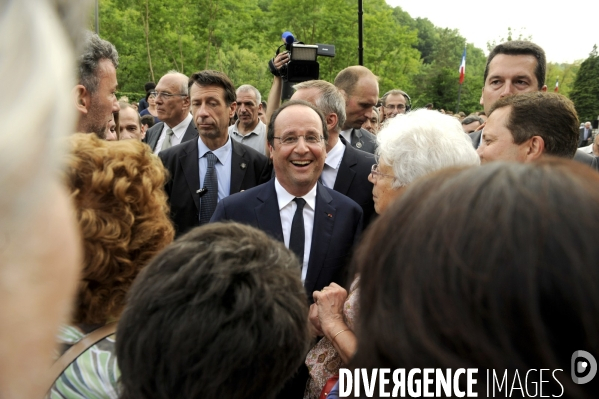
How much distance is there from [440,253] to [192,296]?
67cm

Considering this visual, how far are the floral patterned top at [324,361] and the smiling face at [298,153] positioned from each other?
111 cm

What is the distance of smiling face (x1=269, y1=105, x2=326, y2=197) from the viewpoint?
3641mm

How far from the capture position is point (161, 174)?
6.83ft

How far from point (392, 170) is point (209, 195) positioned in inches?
84.4

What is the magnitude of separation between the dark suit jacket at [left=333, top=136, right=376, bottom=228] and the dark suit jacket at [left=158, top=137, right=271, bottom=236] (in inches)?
34.2

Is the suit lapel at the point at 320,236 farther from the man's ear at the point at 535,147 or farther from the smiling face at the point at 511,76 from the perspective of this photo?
the smiling face at the point at 511,76

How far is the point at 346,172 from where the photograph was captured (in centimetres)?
441

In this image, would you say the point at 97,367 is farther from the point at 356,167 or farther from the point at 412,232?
the point at 356,167

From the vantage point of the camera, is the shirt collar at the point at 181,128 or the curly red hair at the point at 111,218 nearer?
the curly red hair at the point at 111,218

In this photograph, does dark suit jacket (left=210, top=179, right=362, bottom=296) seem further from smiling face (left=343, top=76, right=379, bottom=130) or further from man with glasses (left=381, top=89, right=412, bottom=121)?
man with glasses (left=381, top=89, right=412, bottom=121)

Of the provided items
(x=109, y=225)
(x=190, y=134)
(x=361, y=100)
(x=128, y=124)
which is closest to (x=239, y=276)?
(x=109, y=225)

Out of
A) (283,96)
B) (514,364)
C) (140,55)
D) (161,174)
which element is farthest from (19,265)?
(140,55)

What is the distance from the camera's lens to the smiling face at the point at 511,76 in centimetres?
426

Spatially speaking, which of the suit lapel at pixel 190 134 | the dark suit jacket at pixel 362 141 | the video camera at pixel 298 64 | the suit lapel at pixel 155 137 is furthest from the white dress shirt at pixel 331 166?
the suit lapel at pixel 155 137
